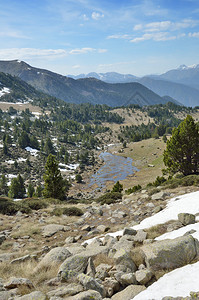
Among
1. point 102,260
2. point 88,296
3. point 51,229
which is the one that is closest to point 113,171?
point 51,229

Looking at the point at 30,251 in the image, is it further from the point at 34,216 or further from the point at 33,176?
the point at 33,176

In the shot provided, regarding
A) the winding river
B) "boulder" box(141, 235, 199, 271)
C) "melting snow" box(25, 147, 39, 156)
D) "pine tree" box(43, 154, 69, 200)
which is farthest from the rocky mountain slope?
"melting snow" box(25, 147, 39, 156)

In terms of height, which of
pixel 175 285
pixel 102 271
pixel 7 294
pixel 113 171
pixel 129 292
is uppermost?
pixel 175 285

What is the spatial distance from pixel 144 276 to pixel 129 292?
706 millimetres

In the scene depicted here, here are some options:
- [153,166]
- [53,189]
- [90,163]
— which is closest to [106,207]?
[53,189]

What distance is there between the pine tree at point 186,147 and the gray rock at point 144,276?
94.4ft

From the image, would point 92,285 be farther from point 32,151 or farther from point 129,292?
point 32,151

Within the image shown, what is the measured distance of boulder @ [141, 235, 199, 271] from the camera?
652 cm

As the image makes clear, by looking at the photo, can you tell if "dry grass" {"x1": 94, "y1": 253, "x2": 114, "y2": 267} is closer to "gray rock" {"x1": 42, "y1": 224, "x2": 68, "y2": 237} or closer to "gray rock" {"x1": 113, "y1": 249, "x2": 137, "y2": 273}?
"gray rock" {"x1": 113, "y1": 249, "x2": 137, "y2": 273}

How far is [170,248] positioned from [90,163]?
131 meters

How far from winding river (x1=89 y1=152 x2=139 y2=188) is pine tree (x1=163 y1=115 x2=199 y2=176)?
62124 millimetres

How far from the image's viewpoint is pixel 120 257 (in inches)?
278

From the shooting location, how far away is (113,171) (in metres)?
115

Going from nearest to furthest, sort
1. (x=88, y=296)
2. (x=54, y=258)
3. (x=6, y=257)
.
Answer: (x=88, y=296) → (x=54, y=258) → (x=6, y=257)
